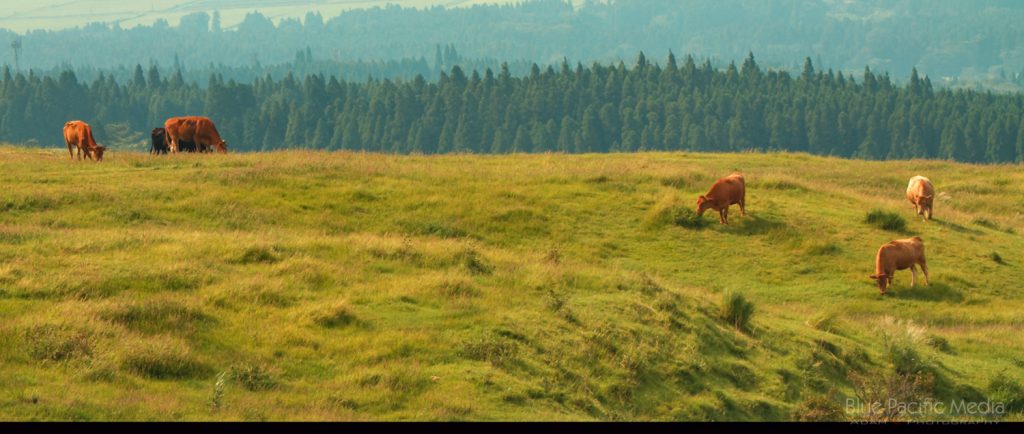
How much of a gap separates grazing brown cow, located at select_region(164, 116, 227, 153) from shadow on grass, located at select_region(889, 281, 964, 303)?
22.5 metres

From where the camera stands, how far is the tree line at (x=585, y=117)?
177m

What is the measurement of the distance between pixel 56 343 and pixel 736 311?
11.0 m

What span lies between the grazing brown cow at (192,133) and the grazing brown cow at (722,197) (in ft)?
56.1

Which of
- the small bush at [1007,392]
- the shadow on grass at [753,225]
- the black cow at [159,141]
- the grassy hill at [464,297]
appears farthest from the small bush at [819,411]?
the black cow at [159,141]

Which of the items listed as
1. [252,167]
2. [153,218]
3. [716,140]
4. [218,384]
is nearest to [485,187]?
[252,167]

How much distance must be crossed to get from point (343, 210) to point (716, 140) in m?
155

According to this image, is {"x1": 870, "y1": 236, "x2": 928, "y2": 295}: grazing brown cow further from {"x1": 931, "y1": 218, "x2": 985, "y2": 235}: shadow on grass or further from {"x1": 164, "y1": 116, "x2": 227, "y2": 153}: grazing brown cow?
{"x1": 164, "y1": 116, "x2": 227, "y2": 153}: grazing brown cow

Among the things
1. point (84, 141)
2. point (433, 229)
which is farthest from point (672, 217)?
point (84, 141)

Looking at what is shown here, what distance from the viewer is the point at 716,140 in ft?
593

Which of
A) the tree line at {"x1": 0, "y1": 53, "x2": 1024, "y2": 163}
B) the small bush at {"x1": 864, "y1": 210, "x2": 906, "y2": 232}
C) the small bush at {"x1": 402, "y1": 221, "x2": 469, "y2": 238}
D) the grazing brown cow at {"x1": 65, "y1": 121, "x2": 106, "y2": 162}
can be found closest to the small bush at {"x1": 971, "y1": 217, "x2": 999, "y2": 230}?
the small bush at {"x1": 864, "y1": 210, "x2": 906, "y2": 232}

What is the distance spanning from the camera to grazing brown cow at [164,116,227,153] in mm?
40500

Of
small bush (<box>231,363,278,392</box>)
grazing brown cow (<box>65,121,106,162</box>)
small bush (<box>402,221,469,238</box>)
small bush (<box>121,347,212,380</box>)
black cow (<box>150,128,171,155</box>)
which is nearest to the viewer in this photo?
small bush (<box>231,363,278,392</box>)

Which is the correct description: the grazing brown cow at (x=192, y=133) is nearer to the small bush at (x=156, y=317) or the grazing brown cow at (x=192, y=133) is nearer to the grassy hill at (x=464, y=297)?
the grassy hill at (x=464, y=297)

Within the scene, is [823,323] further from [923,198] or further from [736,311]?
[923,198]
